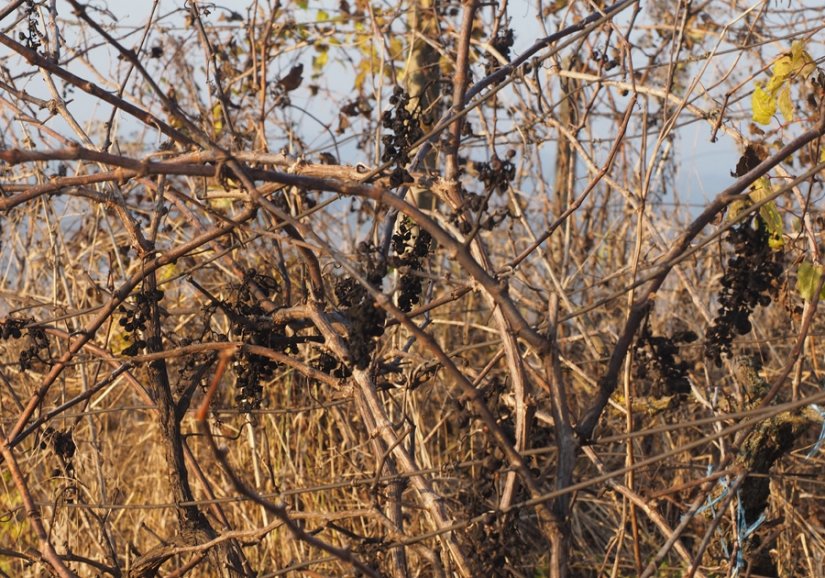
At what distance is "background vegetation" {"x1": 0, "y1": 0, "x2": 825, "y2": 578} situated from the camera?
1.56m

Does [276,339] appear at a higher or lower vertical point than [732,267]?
higher

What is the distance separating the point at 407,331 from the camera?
3889 mm

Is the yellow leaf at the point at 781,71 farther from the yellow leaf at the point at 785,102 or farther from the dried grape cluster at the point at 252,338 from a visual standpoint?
the dried grape cluster at the point at 252,338

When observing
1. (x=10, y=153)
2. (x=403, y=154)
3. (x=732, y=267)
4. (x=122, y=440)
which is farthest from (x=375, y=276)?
(x=122, y=440)

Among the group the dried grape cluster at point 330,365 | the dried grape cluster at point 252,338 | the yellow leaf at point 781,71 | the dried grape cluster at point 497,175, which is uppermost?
the yellow leaf at point 781,71

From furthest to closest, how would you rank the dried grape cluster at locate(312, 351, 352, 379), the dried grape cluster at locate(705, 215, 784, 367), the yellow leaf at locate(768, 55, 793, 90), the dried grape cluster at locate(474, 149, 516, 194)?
the yellow leaf at locate(768, 55, 793, 90) < the dried grape cluster at locate(312, 351, 352, 379) < the dried grape cluster at locate(705, 215, 784, 367) < the dried grape cluster at locate(474, 149, 516, 194)

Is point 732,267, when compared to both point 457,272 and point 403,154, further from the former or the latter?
point 457,272

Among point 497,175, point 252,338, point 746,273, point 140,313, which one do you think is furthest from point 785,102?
point 140,313

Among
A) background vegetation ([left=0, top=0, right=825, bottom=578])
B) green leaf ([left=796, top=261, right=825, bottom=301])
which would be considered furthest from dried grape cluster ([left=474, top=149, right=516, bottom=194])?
green leaf ([left=796, top=261, right=825, bottom=301])

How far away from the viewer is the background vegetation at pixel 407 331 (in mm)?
1563

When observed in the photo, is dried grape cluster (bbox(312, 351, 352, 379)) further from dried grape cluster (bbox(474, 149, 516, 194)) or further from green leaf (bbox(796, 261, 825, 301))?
green leaf (bbox(796, 261, 825, 301))

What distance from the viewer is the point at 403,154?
1.60 metres

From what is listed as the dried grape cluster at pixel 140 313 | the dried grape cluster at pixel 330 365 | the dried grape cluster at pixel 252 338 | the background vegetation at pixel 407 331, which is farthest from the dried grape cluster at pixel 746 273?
the dried grape cluster at pixel 140 313

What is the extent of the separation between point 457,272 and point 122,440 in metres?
1.83
